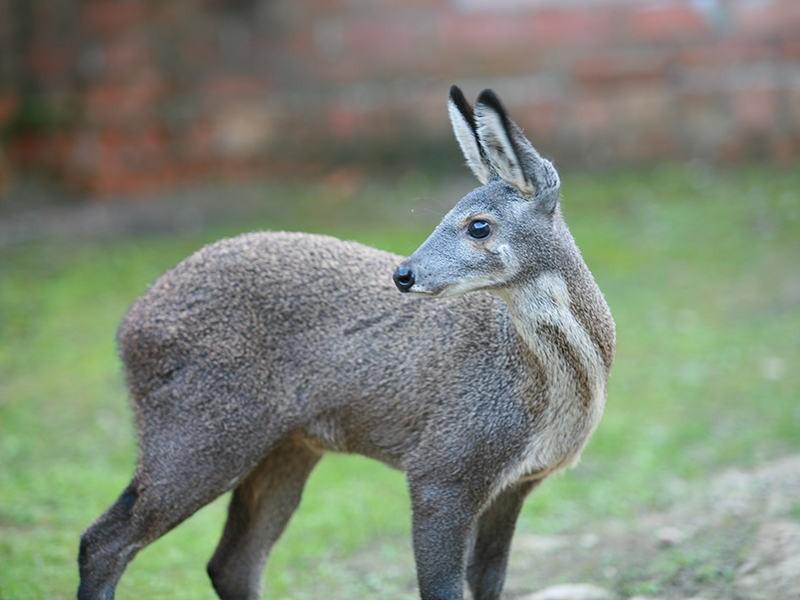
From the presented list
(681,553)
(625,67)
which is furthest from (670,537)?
(625,67)

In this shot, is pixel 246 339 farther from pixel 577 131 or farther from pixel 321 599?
pixel 577 131

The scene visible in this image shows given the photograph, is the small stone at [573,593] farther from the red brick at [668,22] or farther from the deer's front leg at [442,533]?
the red brick at [668,22]

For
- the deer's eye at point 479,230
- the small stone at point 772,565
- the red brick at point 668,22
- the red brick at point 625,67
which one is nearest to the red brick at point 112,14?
the red brick at point 625,67

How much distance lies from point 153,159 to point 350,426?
889 centimetres

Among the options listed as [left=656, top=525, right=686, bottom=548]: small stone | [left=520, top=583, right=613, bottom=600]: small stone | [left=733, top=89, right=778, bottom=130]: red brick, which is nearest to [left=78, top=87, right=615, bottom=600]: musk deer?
[left=520, top=583, right=613, bottom=600]: small stone

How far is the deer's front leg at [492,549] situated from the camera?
6043 mm

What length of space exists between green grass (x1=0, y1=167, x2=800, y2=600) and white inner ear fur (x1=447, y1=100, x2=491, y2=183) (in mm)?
2394

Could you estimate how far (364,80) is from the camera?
14375 mm

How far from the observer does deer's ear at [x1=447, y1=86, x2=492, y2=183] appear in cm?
550

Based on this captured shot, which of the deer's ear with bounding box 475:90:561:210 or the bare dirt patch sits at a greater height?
the deer's ear with bounding box 475:90:561:210

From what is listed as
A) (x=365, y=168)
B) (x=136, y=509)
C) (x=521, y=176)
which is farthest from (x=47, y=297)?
(x=521, y=176)

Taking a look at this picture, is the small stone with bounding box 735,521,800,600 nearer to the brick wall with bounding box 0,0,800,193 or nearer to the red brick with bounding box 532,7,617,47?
the brick wall with bounding box 0,0,800,193

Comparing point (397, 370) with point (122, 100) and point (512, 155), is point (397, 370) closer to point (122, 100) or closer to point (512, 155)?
point (512, 155)

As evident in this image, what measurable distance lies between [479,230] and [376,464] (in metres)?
3.88
